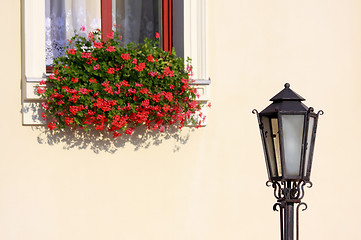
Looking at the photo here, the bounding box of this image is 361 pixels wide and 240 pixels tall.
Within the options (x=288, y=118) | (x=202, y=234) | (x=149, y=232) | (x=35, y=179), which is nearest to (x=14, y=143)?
(x=35, y=179)

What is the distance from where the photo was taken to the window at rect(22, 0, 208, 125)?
6074 millimetres

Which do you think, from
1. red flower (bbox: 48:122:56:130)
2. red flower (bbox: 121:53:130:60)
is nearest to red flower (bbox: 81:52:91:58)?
red flower (bbox: 121:53:130:60)

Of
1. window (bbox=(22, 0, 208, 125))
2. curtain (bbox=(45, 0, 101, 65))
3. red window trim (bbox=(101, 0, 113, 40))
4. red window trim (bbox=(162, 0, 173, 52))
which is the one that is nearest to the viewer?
window (bbox=(22, 0, 208, 125))

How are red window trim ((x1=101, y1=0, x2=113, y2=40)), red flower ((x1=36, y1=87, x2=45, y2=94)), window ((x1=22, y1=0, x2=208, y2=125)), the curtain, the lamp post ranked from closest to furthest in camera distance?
the lamp post, red flower ((x1=36, y1=87, x2=45, y2=94)), window ((x1=22, y1=0, x2=208, y2=125)), the curtain, red window trim ((x1=101, y1=0, x2=113, y2=40))

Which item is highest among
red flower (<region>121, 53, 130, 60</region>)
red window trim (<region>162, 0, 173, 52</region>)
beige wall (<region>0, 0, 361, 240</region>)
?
red window trim (<region>162, 0, 173, 52</region>)

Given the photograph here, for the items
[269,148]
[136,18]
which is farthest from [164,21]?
[269,148]

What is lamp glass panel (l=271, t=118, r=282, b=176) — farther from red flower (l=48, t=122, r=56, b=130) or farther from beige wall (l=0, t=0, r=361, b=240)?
red flower (l=48, t=122, r=56, b=130)

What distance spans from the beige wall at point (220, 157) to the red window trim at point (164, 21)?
415mm

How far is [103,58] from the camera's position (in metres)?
6.09

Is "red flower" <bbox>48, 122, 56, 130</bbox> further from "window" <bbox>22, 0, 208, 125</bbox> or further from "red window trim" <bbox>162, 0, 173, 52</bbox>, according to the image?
"red window trim" <bbox>162, 0, 173, 52</bbox>

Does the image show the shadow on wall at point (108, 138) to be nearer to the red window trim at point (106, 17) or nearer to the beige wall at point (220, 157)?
the beige wall at point (220, 157)

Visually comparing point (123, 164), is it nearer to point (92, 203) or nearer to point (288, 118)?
point (92, 203)

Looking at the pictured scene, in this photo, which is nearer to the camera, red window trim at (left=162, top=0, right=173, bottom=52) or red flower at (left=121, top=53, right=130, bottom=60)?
red flower at (left=121, top=53, right=130, bottom=60)

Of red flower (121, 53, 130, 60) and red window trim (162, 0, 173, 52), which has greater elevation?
red window trim (162, 0, 173, 52)
